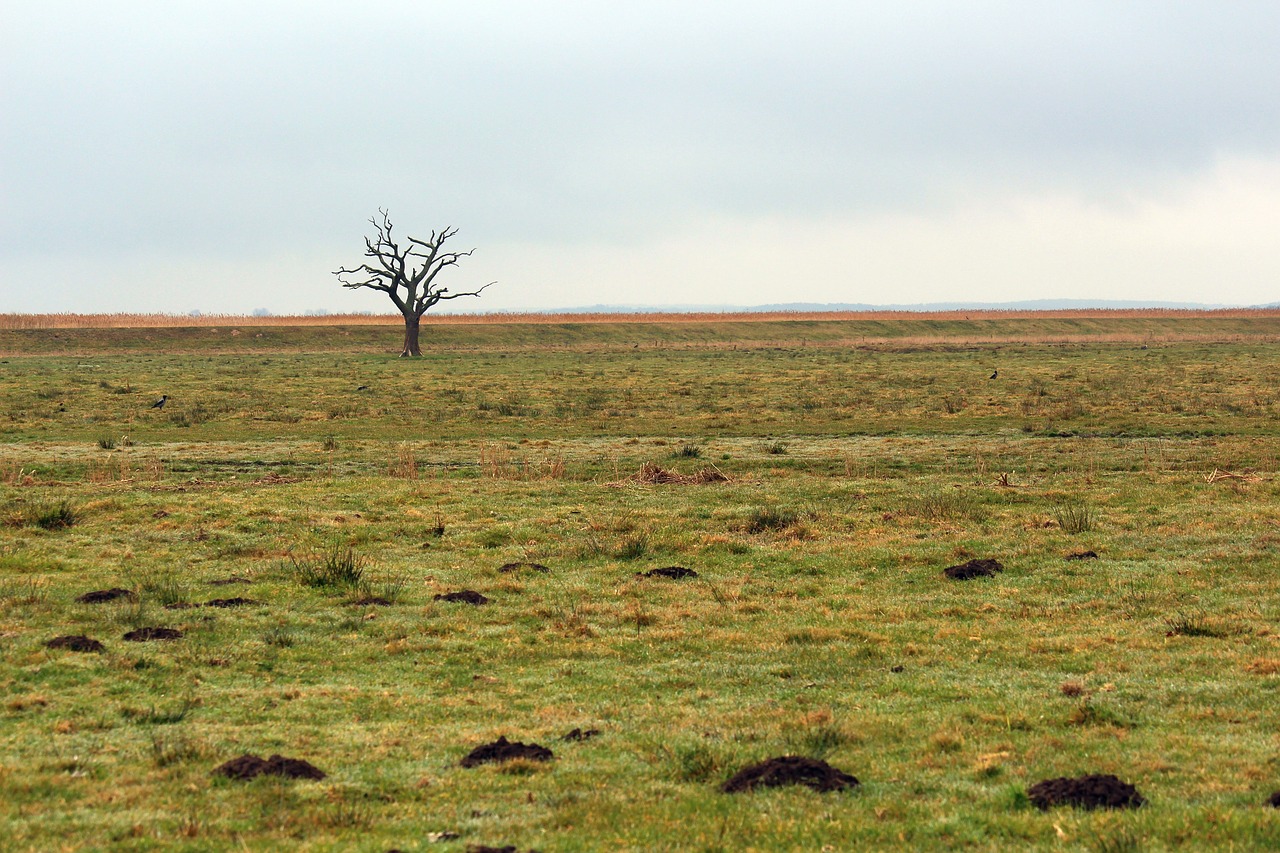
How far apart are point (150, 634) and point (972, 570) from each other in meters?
10.4

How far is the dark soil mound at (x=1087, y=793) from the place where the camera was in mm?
7852

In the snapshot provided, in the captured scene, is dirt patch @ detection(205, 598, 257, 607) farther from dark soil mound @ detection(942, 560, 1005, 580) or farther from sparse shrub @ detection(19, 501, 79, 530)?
dark soil mound @ detection(942, 560, 1005, 580)

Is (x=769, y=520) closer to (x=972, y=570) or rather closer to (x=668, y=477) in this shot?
(x=972, y=570)

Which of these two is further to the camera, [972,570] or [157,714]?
[972,570]

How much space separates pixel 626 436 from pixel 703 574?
18.6 metres

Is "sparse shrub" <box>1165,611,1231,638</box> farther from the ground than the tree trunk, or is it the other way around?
the tree trunk

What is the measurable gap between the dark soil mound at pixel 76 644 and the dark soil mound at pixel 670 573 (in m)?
7.15

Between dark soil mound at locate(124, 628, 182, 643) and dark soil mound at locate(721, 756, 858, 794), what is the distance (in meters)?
6.99

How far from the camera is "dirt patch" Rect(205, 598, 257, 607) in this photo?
46.8 ft

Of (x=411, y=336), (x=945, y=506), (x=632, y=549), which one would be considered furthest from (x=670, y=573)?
(x=411, y=336)

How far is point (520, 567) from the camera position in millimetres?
16938

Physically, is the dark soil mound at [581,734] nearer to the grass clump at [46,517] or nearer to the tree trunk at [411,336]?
the grass clump at [46,517]

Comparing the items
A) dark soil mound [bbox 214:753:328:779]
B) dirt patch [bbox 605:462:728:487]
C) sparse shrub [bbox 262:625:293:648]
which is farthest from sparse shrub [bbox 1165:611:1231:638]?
dirt patch [bbox 605:462:728:487]

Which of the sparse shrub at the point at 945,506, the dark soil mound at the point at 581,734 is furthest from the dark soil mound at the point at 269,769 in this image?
the sparse shrub at the point at 945,506
